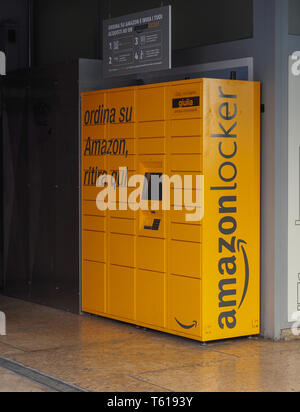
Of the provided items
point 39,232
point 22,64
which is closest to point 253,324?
point 39,232

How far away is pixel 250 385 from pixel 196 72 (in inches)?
127

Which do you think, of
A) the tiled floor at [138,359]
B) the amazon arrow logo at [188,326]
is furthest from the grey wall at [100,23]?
the tiled floor at [138,359]

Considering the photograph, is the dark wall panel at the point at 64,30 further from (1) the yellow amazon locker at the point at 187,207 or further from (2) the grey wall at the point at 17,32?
(1) the yellow amazon locker at the point at 187,207

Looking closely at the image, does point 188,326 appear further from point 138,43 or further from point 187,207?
point 138,43

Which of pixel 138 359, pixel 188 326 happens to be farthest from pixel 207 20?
pixel 138 359

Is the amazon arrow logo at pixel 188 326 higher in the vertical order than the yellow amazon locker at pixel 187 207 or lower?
lower

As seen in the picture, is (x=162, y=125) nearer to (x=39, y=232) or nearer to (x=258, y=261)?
(x=258, y=261)

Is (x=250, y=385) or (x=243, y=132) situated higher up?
(x=243, y=132)

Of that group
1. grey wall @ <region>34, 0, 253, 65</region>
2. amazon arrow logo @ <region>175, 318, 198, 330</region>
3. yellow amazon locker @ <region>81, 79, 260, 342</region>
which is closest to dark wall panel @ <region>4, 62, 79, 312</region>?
grey wall @ <region>34, 0, 253, 65</region>

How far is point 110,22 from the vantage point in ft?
26.5

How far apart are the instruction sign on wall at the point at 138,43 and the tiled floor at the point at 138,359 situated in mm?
2483

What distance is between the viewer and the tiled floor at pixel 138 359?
5773 mm
